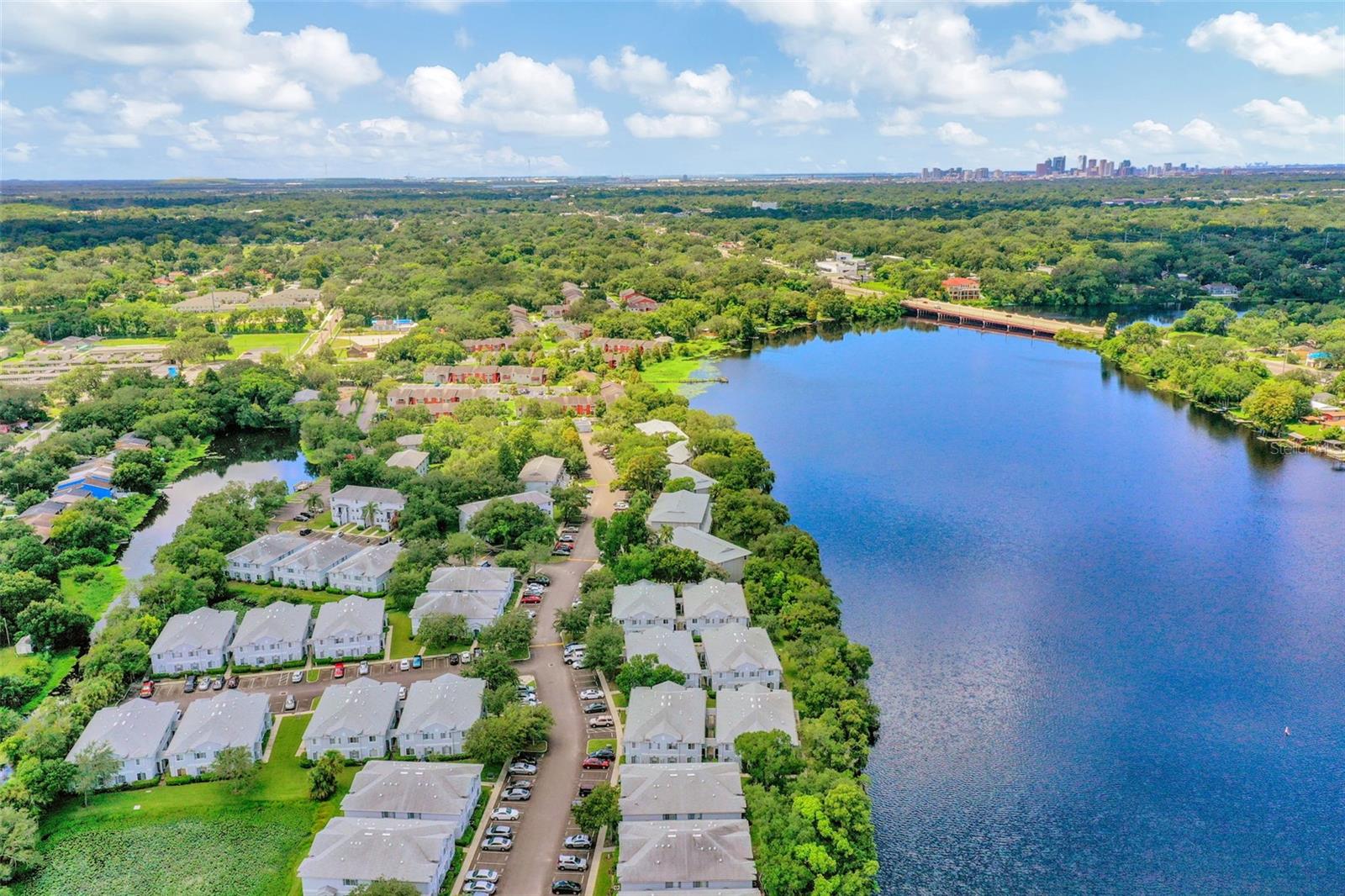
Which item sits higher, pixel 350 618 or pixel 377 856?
pixel 350 618

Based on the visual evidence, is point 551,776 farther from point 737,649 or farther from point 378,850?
point 737,649

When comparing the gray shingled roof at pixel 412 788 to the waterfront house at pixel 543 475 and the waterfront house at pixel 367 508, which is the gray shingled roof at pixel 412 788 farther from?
the waterfront house at pixel 543 475

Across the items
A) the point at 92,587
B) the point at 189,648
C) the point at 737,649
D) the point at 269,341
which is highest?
the point at 269,341

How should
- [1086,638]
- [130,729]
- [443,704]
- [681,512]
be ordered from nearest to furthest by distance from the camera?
1. [130,729]
2. [443,704]
3. [1086,638]
4. [681,512]

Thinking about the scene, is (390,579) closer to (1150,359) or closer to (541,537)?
(541,537)

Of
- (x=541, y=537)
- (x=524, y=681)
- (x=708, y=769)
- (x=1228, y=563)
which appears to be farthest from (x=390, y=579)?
(x=1228, y=563)

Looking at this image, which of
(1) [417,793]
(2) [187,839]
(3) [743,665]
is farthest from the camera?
(3) [743,665]

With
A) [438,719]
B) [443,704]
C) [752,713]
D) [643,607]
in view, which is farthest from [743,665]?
[438,719]

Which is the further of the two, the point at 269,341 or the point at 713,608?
the point at 269,341
